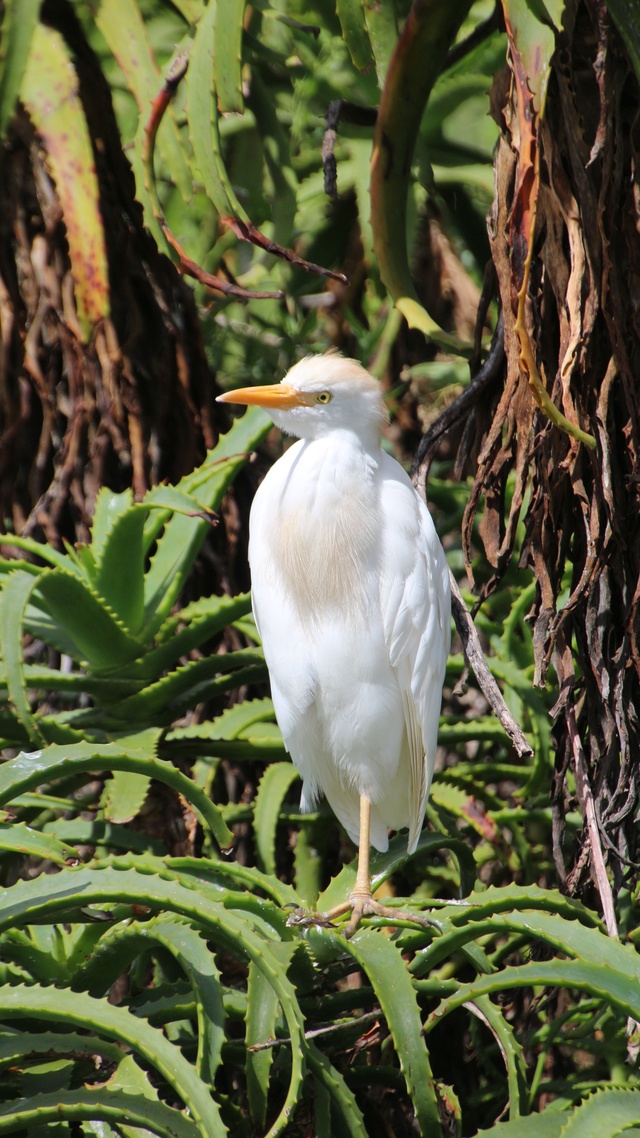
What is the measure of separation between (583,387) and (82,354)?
44.7 inches

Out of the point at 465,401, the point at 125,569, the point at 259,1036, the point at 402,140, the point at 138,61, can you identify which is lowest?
the point at 259,1036

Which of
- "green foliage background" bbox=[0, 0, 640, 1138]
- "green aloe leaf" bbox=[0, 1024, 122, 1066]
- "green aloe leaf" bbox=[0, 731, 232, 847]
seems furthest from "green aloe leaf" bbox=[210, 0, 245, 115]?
"green aloe leaf" bbox=[0, 1024, 122, 1066]

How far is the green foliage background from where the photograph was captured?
1149 mm

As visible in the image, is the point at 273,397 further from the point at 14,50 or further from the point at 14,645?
the point at 14,50

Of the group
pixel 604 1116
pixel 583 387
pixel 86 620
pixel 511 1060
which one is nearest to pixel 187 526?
pixel 86 620

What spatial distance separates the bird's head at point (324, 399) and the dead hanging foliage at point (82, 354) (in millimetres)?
492

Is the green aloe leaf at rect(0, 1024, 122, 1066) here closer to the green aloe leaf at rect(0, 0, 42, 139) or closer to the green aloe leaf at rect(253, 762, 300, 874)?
the green aloe leaf at rect(253, 762, 300, 874)

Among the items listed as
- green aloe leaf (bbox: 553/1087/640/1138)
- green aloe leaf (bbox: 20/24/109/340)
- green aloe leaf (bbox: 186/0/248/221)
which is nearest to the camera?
green aloe leaf (bbox: 553/1087/640/1138)

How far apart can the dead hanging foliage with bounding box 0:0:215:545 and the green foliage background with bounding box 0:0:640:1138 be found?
0.05 metres

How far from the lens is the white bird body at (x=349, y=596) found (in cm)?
175

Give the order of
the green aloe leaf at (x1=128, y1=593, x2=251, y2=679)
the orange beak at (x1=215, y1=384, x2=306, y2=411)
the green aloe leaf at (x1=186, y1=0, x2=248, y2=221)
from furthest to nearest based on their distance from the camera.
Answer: the green aloe leaf at (x1=128, y1=593, x2=251, y2=679) → the orange beak at (x1=215, y1=384, x2=306, y2=411) → the green aloe leaf at (x1=186, y1=0, x2=248, y2=221)

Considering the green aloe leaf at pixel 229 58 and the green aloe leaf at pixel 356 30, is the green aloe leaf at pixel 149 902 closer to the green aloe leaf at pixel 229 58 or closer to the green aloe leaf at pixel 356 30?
the green aloe leaf at pixel 229 58

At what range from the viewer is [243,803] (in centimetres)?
207

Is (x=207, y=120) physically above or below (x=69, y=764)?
above
